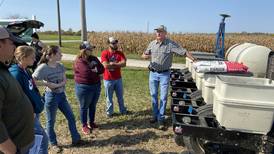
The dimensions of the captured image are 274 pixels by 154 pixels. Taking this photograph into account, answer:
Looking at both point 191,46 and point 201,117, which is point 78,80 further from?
point 191,46

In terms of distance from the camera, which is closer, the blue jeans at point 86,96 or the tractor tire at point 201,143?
the tractor tire at point 201,143

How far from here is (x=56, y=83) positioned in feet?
14.8

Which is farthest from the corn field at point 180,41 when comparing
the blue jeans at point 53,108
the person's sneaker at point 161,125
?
the blue jeans at point 53,108

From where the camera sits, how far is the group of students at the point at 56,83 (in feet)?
7.75

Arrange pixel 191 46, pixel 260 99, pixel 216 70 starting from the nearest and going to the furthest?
pixel 260 99
pixel 216 70
pixel 191 46

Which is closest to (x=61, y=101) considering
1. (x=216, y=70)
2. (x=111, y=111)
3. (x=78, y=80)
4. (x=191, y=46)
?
(x=78, y=80)

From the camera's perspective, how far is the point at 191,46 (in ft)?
76.1

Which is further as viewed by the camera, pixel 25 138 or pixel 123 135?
pixel 123 135

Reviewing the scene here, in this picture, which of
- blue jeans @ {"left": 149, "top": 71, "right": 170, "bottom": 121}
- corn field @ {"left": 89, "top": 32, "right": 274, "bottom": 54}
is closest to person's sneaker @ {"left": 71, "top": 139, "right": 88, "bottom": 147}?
blue jeans @ {"left": 149, "top": 71, "right": 170, "bottom": 121}

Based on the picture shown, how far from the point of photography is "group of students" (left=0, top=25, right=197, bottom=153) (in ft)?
7.75

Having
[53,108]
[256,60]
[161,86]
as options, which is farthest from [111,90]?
[256,60]

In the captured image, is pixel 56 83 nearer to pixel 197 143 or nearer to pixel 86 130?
pixel 86 130

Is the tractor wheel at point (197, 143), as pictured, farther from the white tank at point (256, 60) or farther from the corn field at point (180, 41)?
the corn field at point (180, 41)

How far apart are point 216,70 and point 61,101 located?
2.34m
